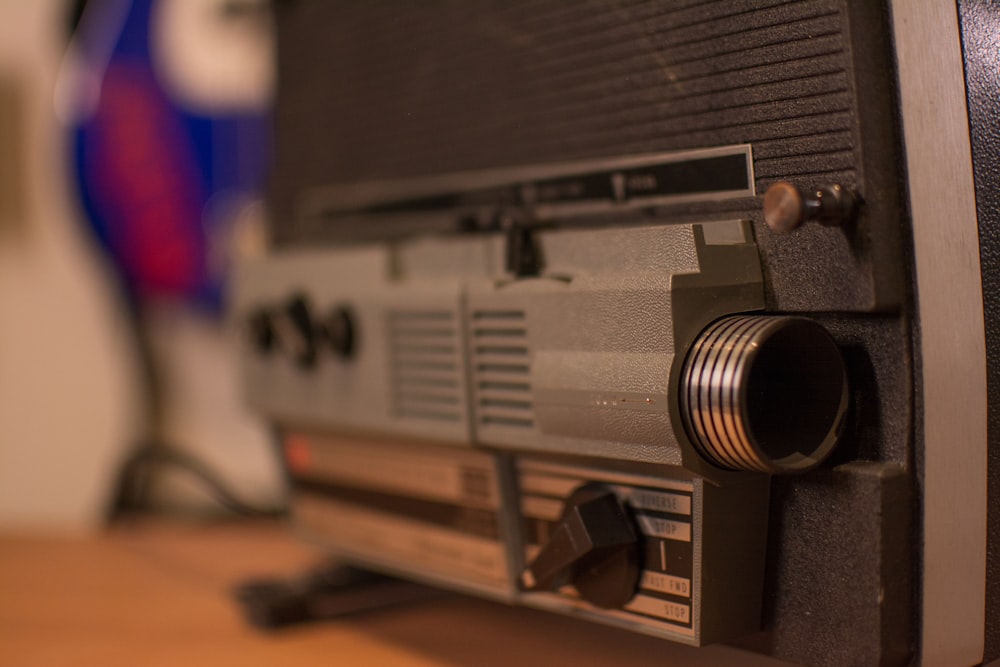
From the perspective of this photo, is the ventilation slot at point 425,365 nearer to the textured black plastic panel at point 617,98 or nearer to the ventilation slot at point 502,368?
the ventilation slot at point 502,368

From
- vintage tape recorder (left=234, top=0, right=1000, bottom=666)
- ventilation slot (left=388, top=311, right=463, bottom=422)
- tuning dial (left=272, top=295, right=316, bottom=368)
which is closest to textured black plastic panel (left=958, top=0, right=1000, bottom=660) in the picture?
vintage tape recorder (left=234, top=0, right=1000, bottom=666)

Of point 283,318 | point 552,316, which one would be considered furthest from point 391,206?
point 552,316

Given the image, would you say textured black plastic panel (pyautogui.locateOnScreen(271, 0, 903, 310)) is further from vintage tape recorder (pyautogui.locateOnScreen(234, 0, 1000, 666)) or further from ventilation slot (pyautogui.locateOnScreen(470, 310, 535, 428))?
ventilation slot (pyautogui.locateOnScreen(470, 310, 535, 428))

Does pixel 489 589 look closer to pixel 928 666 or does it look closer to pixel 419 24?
pixel 928 666

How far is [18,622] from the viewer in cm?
81

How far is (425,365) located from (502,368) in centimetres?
7

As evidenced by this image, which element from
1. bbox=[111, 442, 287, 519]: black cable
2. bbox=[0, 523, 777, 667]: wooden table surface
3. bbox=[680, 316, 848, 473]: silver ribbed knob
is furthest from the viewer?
bbox=[111, 442, 287, 519]: black cable

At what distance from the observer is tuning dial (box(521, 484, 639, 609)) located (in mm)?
527

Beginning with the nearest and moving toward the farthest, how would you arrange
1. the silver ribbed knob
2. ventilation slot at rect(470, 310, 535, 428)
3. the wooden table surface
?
the silver ribbed knob → ventilation slot at rect(470, 310, 535, 428) → the wooden table surface

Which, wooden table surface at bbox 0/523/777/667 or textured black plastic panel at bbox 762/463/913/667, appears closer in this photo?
textured black plastic panel at bbox 762/463/913/667

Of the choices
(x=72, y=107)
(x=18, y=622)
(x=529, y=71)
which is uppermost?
(x=72, y=107)

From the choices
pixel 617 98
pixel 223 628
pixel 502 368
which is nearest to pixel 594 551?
pixel 502 368

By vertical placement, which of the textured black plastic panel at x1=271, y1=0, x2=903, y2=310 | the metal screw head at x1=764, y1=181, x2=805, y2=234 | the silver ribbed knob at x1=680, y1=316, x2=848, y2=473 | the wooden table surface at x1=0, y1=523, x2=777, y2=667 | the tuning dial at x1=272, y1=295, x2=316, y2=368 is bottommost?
the wooden table surface at x1=0, y1=523, x2=777, y2=667

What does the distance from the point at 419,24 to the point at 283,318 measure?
8.7 inches
